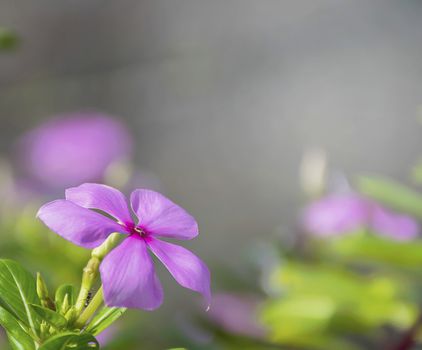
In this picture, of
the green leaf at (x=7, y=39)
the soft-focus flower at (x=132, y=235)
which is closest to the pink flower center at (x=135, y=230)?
the soft-focus flower at (x=132, y=235)

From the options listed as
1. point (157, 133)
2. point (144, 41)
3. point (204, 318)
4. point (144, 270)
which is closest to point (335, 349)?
point (204, 318)

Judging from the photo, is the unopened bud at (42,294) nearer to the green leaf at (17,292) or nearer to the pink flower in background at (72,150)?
the green leaf at (17,292)

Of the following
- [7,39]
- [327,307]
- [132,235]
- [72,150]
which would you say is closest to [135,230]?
[132,235]

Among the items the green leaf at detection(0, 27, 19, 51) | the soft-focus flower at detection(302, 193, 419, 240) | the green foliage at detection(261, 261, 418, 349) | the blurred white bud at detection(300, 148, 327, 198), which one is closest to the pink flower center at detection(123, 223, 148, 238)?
the green leaf at detection(0, 27, 19, 51)

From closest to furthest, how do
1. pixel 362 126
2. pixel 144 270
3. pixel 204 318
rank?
1. pixel 144 270
2. pixel 204 318
3. pixel 362 126

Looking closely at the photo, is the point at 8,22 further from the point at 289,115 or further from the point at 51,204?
the point at 51,204

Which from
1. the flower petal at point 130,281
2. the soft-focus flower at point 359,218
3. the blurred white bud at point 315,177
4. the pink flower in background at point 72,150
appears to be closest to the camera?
the flower petal at point 130,281
